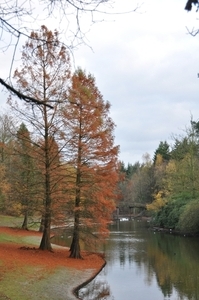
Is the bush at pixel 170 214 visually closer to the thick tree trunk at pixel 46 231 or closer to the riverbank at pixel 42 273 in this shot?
the riverbank at pixel 42 273

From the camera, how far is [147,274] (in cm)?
2016

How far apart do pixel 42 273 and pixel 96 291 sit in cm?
242

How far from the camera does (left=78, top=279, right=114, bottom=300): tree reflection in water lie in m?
15.6

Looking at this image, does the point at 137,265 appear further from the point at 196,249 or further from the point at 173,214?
the point at 173,214

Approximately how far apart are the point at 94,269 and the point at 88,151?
643cm

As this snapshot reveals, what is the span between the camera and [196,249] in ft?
95.7

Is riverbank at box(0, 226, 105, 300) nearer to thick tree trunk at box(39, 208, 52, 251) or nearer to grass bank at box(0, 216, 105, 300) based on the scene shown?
grass bank at box(0, 216, 105, 300)

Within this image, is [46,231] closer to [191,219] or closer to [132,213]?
[191,219]

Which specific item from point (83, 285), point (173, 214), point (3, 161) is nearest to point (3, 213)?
point (3, 161)

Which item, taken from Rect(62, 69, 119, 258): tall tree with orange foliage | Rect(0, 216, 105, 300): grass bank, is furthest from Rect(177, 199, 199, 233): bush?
Rect(62, 69, 119, 258): tall tree with orange foliage

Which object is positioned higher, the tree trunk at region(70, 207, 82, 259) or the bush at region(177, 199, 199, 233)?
the bush at region(177, 199, 199, 233)

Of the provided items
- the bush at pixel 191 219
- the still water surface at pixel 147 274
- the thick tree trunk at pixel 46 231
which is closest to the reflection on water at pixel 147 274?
the still water surface at pixel 147 274

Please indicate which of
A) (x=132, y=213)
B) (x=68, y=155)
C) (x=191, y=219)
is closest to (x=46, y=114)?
(x=68, y=155)

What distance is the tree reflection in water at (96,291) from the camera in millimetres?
15550
